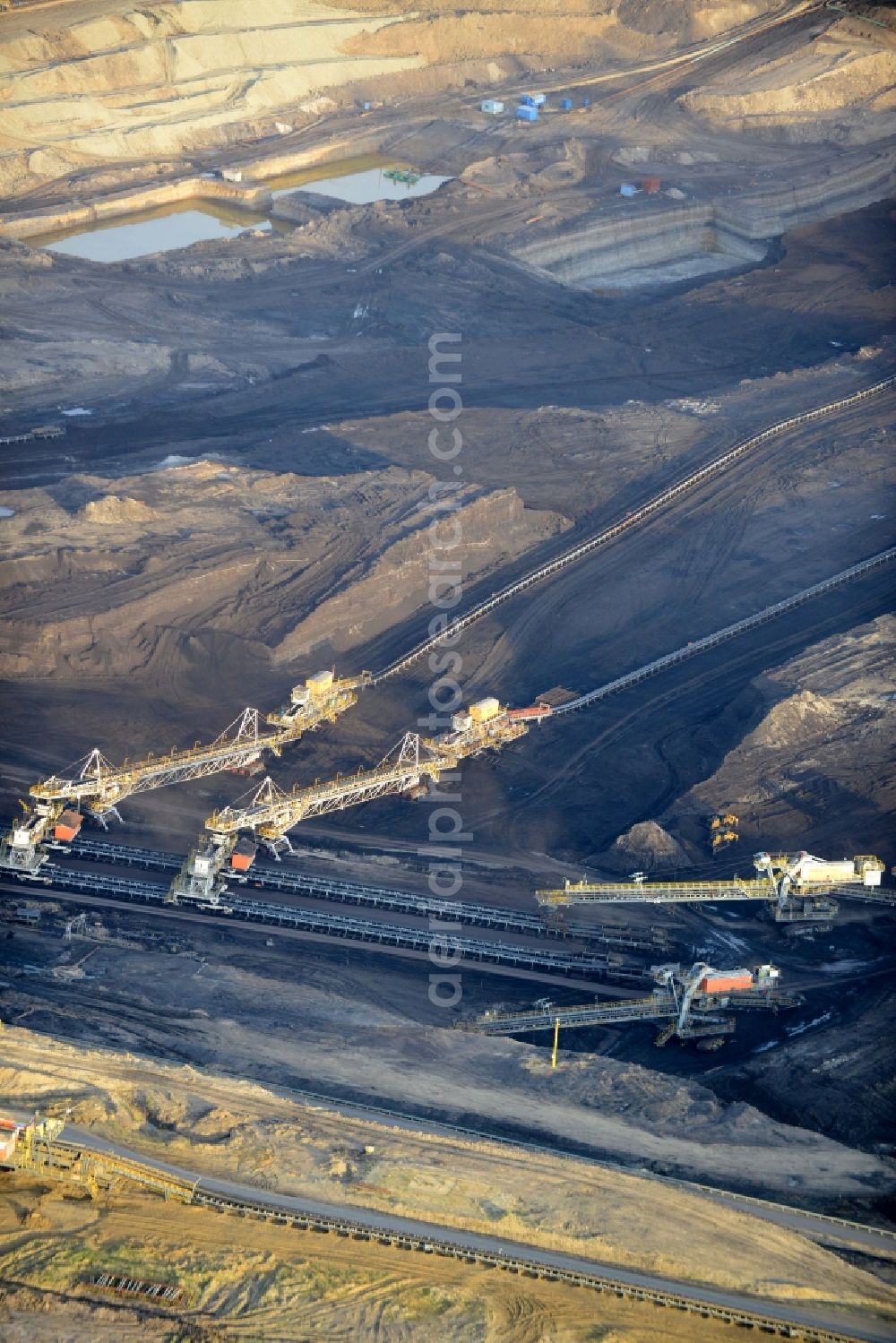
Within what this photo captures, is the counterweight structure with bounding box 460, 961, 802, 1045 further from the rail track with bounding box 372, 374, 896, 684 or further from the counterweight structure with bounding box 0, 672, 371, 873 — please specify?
the rail track with bounding box 372, 374, 896, 684

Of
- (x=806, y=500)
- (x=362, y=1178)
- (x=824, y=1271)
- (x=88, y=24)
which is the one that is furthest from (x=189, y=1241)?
(x=88, y=24)

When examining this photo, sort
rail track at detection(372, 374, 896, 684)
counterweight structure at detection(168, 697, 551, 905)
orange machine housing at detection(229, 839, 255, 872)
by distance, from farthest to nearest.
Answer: rail track at detection(372, 374, 896, 684) < orange machine housing at detection(229, 839, 255, 872) < counterweight structure at detection(168, 697, 551, 905)

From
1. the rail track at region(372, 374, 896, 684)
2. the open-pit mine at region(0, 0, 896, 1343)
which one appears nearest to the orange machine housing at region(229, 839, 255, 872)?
the open-pit mine at region(0, 0, 896, 1343)

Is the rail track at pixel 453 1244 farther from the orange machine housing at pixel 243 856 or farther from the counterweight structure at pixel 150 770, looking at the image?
the counterweight structure at pixel 150 770

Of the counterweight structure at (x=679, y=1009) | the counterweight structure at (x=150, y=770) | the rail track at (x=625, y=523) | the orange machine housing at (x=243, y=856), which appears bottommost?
the counterweight structure at (x=679, y=1009)

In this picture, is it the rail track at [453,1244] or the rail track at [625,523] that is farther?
the rail track at [625,523]

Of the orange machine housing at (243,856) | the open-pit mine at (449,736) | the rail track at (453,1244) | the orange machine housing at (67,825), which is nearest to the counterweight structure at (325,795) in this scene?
the orange machine housing at (243,856)
